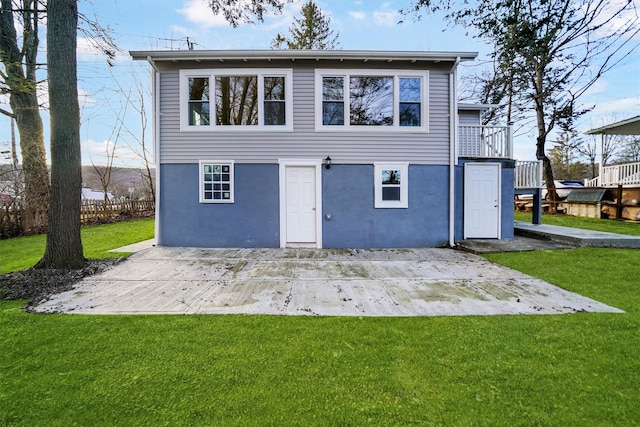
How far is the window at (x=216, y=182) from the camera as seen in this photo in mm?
7602

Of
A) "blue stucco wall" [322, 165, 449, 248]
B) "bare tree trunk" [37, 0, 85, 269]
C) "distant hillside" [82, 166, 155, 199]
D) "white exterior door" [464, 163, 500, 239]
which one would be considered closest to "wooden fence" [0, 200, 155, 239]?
"distant hillside" [82, 166, 155, 199]

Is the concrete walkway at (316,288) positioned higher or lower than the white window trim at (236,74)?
lower

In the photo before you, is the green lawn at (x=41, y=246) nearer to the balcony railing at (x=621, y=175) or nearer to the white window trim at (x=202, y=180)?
the white window trim at (x=202, y=180)

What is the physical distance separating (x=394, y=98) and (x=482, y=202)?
379 centimetres

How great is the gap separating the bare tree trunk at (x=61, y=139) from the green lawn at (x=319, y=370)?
1968 mm

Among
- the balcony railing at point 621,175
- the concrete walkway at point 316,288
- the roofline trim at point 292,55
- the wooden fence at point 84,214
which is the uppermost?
the roofline trim at point 292,55

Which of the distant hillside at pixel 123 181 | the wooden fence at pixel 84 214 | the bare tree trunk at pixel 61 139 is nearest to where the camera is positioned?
the bare tree trunk at pixel 61 139

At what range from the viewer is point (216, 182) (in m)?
7.63

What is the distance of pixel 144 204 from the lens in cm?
1630

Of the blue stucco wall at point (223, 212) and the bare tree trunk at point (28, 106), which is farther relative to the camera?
the bare tree trunk at point (28, 106)

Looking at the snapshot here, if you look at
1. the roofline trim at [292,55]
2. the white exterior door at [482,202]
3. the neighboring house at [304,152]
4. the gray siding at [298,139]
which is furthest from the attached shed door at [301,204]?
the white exterior door at [482,202]

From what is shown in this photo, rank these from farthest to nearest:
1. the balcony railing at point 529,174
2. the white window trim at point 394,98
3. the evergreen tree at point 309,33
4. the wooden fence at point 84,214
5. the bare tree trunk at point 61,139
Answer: the evergreen tree at point 309,33 → the balcony railing at point 529,174 → the wooden fence at point 84,214 → the white window trim at point 394,98 → the bare tree trunk at point 61,139

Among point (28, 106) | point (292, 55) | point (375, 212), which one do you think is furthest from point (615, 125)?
point (28, 106)

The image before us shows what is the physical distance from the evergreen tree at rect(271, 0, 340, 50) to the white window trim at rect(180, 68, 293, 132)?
499 inches
